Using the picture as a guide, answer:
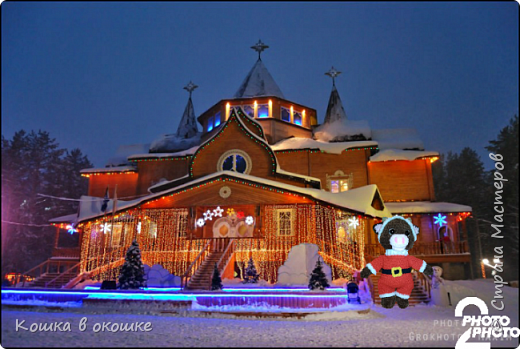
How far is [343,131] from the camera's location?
29.5 m

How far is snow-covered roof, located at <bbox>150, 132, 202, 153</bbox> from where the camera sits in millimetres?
31247

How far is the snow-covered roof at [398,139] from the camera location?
28.8 m

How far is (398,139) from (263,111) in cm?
1035

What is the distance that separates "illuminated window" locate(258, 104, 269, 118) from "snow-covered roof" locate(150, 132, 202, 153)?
5619 mm

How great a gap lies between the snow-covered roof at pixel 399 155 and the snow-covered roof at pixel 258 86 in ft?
31.7

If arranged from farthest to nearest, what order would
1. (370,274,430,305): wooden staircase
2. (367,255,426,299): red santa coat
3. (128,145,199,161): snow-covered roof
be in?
(128,145,199,161): snow-covered roof → (370,274,430,305): wooden staircase → (367,255,426,299): red santa coat

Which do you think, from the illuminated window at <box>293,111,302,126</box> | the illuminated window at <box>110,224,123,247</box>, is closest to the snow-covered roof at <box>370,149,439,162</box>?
the illuminated window at <box>293,111,302,126</box>

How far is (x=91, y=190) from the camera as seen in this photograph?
3061 cm

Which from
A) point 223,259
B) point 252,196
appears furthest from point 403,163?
point 223,259

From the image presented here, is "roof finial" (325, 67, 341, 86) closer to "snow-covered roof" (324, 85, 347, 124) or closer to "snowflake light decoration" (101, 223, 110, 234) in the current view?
"snow-covered roof" (324, 85, 347, 124)

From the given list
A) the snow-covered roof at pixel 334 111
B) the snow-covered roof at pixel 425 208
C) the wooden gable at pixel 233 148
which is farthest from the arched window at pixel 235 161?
the snow-covered roof at pixel 334 111

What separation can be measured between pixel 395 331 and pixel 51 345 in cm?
795

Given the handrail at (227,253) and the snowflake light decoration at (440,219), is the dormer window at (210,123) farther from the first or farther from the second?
the snowflake light decoration at (440,219)

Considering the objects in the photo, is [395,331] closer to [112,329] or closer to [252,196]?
[112,329]
